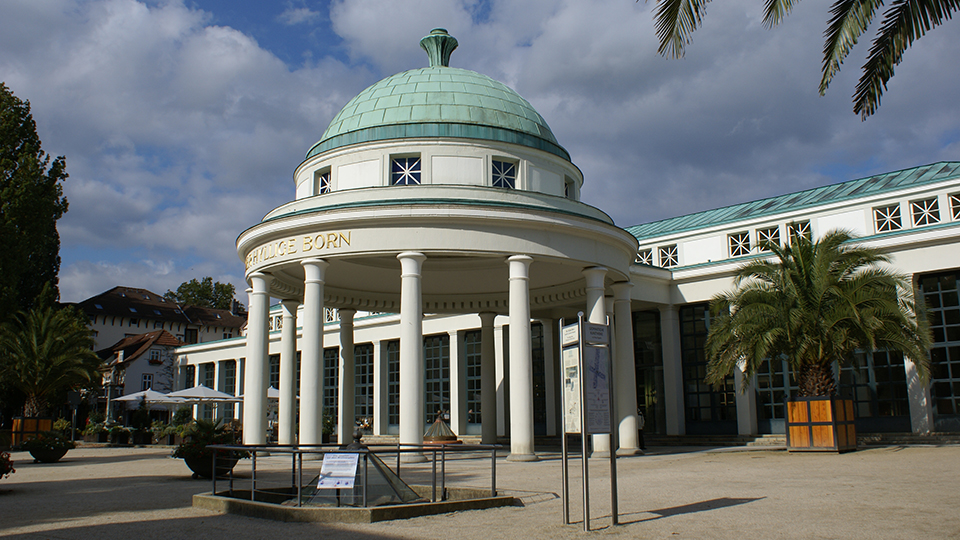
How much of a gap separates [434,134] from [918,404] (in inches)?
791

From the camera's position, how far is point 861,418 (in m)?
29.8

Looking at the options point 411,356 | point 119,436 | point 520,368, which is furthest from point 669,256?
point 119,436

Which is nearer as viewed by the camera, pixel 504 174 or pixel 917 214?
pixel 504 174

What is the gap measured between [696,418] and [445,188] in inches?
702

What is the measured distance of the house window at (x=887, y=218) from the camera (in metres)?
31.2

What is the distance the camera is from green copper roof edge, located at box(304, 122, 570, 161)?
2534 cm

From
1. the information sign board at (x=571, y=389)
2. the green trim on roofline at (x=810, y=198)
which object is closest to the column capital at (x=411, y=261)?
the information sign board at (x=571, y=389)

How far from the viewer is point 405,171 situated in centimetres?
2552

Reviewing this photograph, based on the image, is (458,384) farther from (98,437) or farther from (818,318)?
(818,318)

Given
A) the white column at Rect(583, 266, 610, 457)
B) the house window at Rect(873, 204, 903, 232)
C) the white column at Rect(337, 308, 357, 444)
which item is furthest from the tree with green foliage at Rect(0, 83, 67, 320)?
the house window at Rect(873, 204, 903, 232)

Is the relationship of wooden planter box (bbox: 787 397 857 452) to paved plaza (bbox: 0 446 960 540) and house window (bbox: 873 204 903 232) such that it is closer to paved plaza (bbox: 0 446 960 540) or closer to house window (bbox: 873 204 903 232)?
paved plaza (bbox: 0 446 960 540)

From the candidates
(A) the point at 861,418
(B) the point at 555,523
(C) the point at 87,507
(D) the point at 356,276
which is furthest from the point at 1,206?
(A) the point at 861,418

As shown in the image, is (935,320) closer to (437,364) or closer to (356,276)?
(356,276)

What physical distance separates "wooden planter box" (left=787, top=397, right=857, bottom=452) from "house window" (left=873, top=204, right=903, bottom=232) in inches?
393
